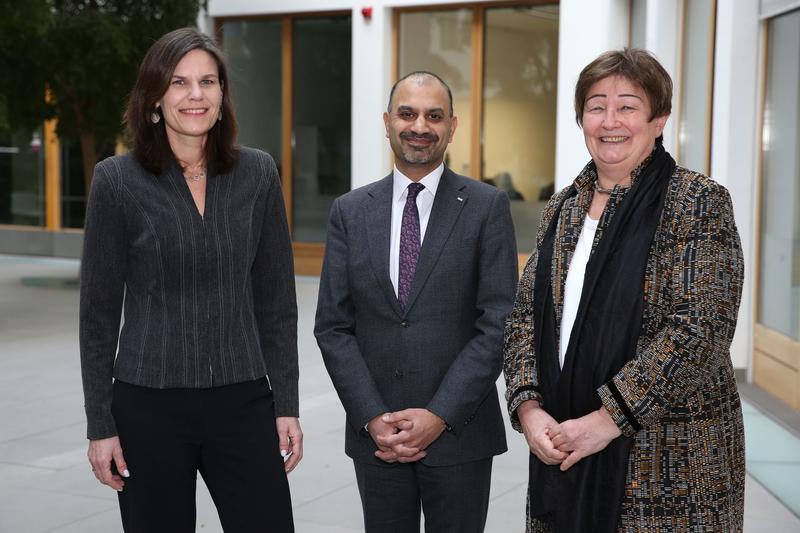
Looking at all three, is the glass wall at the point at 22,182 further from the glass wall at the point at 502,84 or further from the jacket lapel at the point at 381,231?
the jacket lapel at the point at 381,231

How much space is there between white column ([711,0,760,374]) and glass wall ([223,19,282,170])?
32.3ft

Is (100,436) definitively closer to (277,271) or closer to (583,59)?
(277,271)

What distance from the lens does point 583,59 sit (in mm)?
13477

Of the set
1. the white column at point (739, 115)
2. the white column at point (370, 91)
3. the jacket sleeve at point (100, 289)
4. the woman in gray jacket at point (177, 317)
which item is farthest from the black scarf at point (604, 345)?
the white column at point (370, 91)

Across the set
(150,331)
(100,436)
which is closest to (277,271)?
(150,331)

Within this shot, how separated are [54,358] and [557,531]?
27.0 ft

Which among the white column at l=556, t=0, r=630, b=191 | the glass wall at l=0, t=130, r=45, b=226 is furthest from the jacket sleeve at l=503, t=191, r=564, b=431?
the glass wall at l=0, t=130, r=45, b=226

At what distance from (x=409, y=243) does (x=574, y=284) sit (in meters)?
0.76

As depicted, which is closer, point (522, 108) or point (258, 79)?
point (522, 108)

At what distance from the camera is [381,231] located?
3.40 metres

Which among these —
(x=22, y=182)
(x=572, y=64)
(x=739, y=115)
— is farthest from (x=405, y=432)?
(x=22, y=182)

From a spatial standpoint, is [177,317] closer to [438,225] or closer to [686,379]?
[438,225]

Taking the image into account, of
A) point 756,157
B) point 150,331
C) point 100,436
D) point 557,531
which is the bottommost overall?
point 557,531

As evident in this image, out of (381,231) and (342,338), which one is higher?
(381,231)
